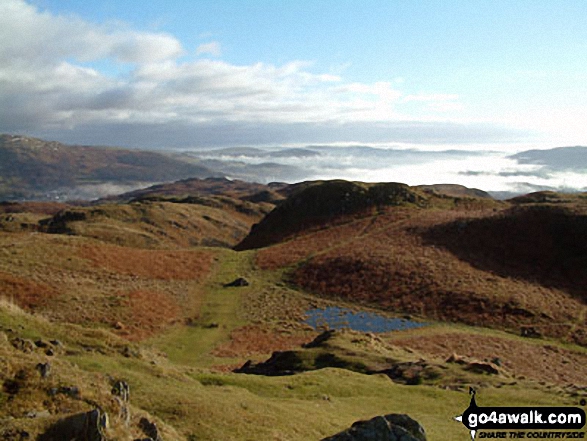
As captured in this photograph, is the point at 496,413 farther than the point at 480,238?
No

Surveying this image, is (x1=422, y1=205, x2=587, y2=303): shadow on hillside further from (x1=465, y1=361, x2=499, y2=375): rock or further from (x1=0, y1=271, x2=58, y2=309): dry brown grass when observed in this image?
(x1=0, y1=271, x2=58, y2=309): dry brown grass

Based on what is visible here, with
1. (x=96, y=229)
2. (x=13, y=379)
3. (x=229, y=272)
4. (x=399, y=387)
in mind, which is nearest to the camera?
(x=13, y=379)

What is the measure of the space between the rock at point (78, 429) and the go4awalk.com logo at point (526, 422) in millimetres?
15215

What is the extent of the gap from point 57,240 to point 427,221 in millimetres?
61633

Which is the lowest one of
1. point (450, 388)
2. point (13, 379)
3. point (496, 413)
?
point (450, 388)

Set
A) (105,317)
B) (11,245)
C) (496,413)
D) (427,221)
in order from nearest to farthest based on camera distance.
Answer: (496,413)
(105,317)
(11,245)
(427,221)

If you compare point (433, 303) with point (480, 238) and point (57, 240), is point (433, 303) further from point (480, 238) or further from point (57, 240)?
point (57, 240)

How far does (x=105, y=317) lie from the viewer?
45.6 metres

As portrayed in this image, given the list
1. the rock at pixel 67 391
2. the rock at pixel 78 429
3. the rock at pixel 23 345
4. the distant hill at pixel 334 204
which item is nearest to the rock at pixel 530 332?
the rock at pixel 23 345

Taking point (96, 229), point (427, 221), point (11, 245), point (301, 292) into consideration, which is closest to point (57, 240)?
point (11, 245)

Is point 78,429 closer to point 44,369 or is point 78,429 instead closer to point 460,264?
point 44,369

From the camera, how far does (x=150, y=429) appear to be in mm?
13414

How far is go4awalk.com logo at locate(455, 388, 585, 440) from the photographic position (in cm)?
1958

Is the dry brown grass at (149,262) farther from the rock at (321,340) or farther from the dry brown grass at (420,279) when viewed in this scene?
the rock at (321,340)
